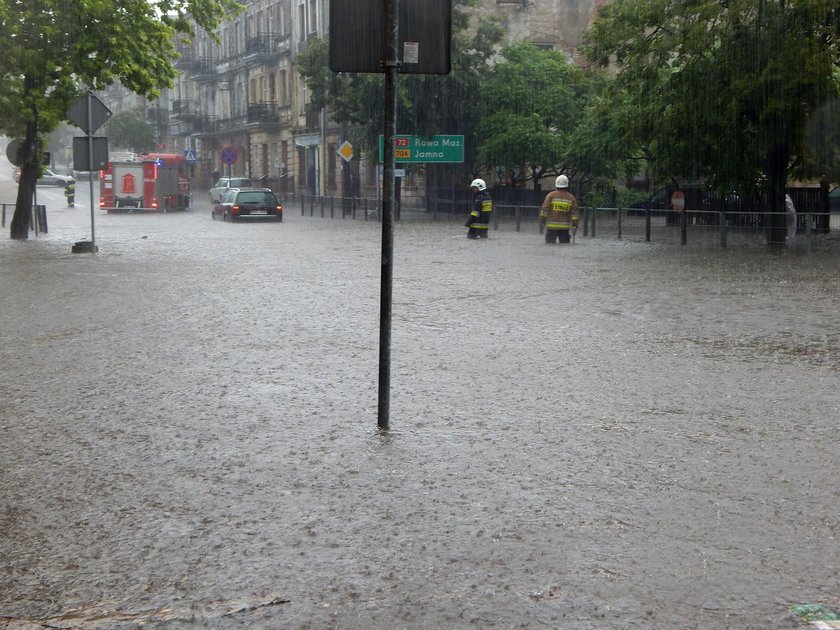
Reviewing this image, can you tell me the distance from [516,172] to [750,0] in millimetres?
30251

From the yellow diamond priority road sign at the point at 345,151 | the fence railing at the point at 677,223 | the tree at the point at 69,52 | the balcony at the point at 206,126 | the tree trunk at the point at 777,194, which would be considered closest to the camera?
the tree at the point at 69,52

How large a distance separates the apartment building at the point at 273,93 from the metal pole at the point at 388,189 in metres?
45.0

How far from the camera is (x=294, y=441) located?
7.55 meters

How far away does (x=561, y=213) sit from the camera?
29.8m

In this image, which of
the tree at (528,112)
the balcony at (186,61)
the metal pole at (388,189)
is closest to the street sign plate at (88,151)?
the metal pole at (388,189)

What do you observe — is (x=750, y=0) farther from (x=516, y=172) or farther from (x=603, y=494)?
(x=516, y=172)

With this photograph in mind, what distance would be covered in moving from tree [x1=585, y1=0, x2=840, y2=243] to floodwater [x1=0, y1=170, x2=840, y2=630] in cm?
1140

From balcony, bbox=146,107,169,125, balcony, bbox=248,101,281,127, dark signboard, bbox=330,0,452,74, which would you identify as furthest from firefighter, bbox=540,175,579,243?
balcony, bbox=146,107,169,125

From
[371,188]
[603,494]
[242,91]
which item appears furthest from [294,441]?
[242,91]

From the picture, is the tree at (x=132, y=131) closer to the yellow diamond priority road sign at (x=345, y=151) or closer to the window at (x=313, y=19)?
the window at (x=313, y=19)

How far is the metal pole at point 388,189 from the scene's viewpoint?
733 centimetres

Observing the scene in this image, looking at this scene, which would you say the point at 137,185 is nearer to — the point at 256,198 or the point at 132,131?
the point at 256,198

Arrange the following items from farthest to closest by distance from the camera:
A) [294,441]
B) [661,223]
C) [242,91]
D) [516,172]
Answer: [242,91] < [516,172] < [661,223] < [294,441]

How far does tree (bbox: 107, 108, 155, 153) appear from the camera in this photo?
9606cm
